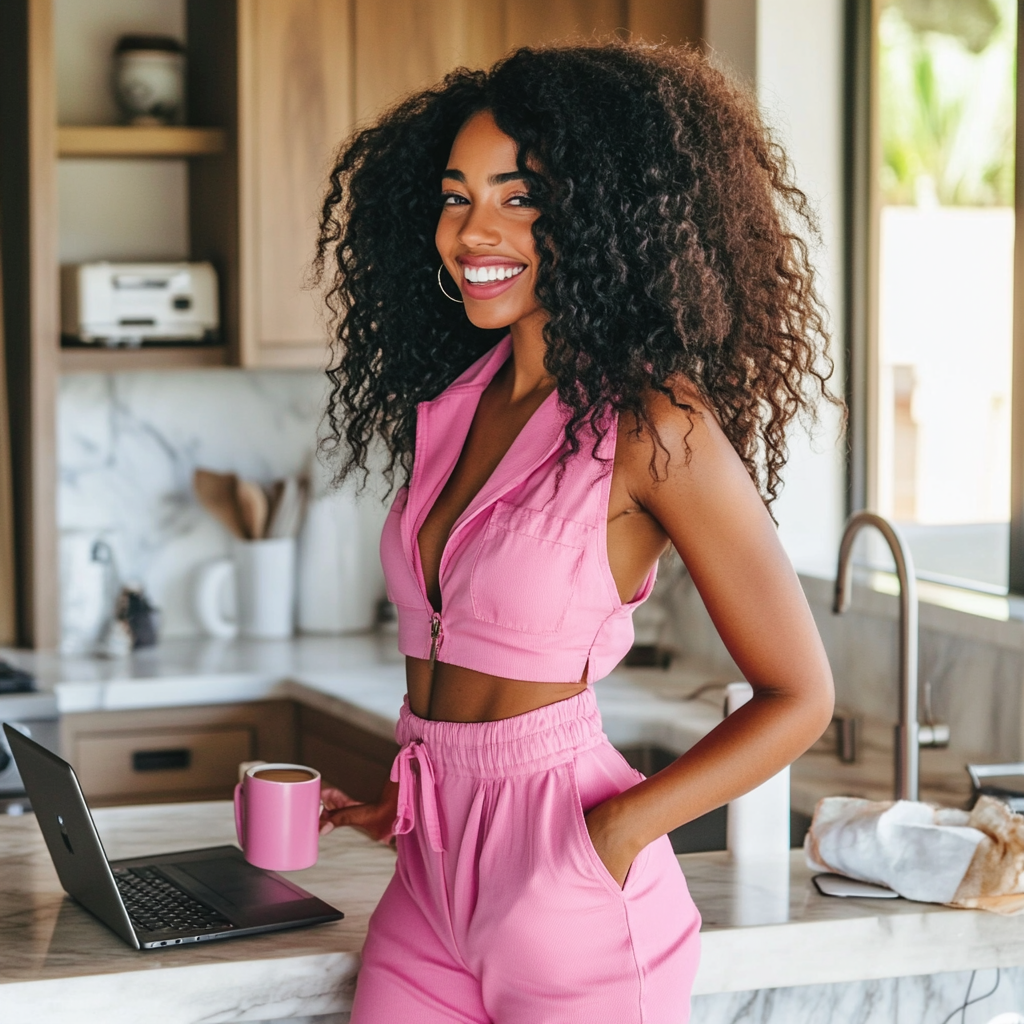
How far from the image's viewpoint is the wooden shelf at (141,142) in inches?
132

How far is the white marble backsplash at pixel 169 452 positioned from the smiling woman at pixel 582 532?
2.30 meters

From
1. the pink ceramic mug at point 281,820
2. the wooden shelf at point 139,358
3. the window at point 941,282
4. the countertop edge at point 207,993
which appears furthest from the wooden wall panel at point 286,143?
the countertop edge at point 207,993

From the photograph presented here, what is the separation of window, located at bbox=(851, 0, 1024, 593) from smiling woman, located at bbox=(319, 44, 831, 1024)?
57.3 inches

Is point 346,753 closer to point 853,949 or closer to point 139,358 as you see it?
point 139,358

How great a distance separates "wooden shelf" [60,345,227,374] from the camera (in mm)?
3355

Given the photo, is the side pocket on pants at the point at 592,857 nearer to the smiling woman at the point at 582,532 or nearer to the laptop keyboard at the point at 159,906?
the smiling woman at the point at 582,532

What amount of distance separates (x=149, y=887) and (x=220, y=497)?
2.20 metres

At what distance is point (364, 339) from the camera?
169 centimetres

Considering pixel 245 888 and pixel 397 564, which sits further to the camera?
pixel 245 888

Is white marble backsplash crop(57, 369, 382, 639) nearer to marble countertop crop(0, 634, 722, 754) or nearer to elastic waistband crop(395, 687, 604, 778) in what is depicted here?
marble countertop crop(0, 634, 722, 754)

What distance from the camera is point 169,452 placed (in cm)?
373

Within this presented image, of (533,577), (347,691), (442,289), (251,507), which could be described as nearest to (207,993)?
(533,577)

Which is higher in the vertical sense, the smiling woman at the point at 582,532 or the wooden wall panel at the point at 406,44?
the wooden wall panel at the point at 406,44

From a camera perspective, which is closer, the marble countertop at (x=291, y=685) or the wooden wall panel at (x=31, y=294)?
the marble countertop at (x=291, y=685)
